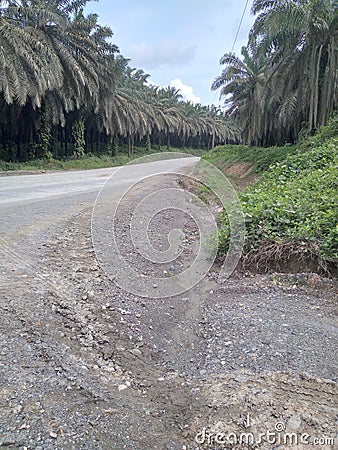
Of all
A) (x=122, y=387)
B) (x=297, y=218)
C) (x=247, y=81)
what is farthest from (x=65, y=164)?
(x=122, y=387)

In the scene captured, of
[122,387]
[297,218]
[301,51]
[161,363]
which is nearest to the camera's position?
[122,387]

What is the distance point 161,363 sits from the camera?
2627 millimetres

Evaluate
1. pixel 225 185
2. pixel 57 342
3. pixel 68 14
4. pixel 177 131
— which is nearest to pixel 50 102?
pixel 68 14

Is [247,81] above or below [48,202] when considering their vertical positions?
above

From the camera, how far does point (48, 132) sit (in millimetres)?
21531

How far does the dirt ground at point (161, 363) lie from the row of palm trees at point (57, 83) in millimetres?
14744

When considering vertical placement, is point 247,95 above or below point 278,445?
above

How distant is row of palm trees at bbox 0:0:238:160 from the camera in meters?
15.9

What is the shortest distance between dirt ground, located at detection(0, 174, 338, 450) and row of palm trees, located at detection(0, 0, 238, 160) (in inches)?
580

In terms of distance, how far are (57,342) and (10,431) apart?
835 mm

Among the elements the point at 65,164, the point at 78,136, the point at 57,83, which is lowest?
the point at 65,164

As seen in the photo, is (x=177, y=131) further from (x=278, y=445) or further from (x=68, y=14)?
(x=278, y=445)

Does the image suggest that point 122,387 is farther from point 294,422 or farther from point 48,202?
point 48,202

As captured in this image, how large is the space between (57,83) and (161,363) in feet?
61.0
